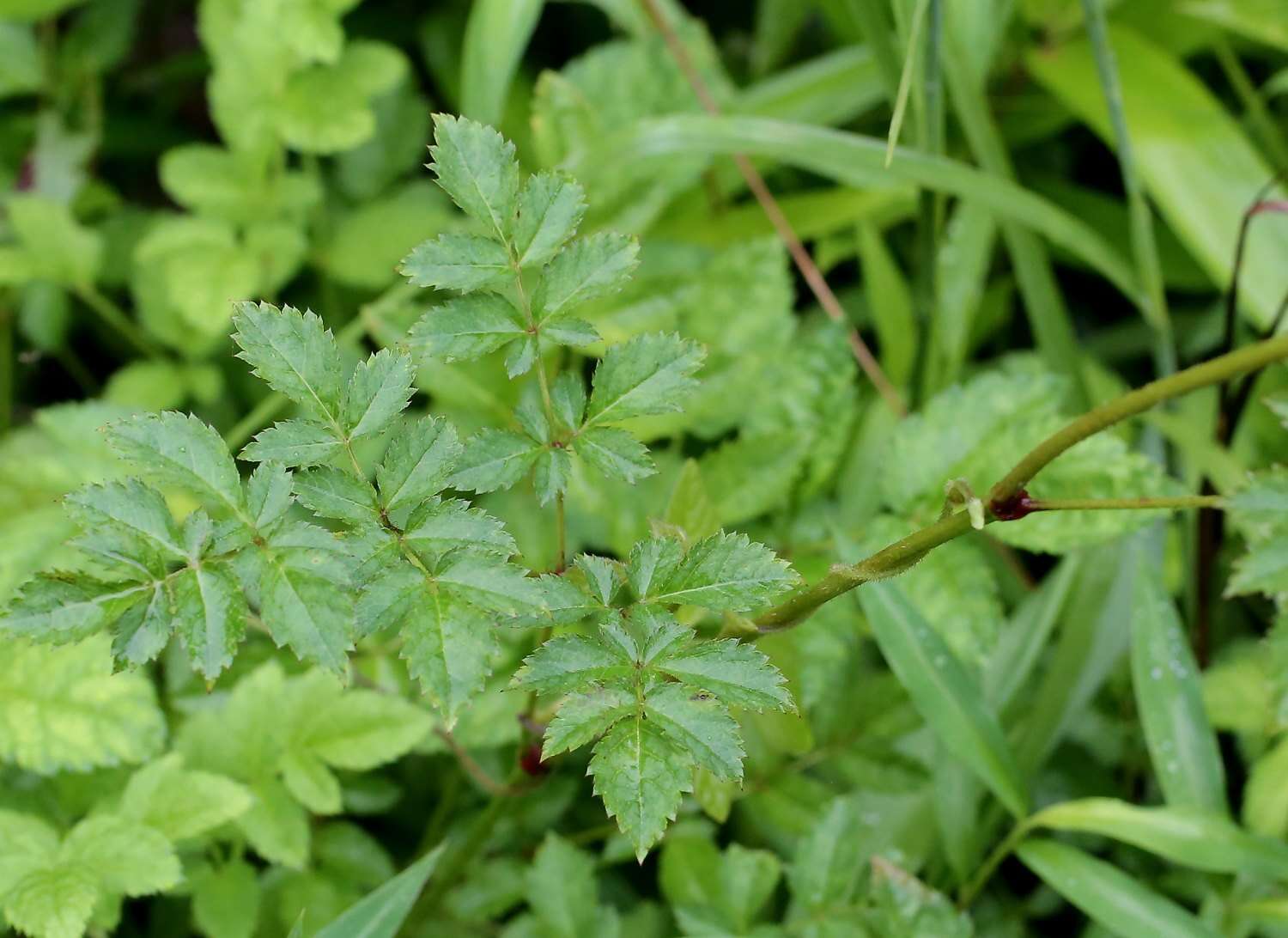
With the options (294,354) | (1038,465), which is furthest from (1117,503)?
(294,354)

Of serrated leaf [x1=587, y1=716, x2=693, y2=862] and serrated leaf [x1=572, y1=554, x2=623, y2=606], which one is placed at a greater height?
serrated leaf [x1=572, y1=554, x2=623, y2=606]

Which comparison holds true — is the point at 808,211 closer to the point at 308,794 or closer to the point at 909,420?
the point at 909,420

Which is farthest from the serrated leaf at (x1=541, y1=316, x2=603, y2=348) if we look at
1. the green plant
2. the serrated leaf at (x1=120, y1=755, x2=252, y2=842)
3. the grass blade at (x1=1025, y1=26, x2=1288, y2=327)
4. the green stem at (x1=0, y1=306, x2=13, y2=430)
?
the green stem at (x1=0, y1=306, x2=13, y2=430)

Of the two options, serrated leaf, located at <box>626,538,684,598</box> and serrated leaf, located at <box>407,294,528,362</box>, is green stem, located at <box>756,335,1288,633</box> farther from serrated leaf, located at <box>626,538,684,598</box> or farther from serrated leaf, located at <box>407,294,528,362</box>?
serrated leaf, located at <box>407,294,528,362</box>

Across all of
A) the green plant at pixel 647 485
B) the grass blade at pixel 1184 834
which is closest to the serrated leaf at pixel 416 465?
the green plant at pixel 647 485

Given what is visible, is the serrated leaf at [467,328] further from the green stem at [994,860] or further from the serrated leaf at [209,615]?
the green stem at [994,860]

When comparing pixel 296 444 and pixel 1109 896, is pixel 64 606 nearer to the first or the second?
pixel 296 444

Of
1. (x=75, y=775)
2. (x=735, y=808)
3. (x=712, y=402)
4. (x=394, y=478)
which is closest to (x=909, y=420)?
(x=712, y=402)
